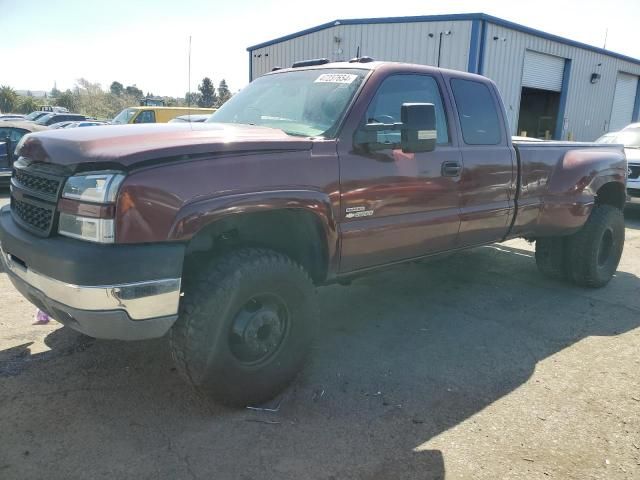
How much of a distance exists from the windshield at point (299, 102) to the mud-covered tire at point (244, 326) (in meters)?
0.93

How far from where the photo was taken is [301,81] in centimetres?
375

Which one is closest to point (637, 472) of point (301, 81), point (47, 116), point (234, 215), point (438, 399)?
point (438, 399)

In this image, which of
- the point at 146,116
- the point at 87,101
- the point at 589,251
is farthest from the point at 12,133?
the point at 87,101

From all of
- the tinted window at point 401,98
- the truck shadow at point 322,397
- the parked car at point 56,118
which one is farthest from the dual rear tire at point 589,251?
the parked car at point 56,118

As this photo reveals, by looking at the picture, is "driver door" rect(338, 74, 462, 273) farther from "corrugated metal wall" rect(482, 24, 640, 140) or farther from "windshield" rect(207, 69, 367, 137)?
"corrugated metal wall" rect(482, 24, 640, 140)

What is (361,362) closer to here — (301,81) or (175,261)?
(175,261)

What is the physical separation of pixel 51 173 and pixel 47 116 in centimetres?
2442

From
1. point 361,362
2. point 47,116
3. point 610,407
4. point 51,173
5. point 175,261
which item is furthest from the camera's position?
point 47,116

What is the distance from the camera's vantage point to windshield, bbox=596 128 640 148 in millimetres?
10911

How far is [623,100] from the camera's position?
75.8 ft

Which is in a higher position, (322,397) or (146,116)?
(146,116)

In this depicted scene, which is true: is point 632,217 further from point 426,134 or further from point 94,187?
point 94,187

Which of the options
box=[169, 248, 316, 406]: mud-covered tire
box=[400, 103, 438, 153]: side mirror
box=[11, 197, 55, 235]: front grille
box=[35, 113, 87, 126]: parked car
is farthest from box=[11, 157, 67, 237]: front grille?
box=[35, 113, 87, 126]: parked car

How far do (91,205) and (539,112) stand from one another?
23474 mm
